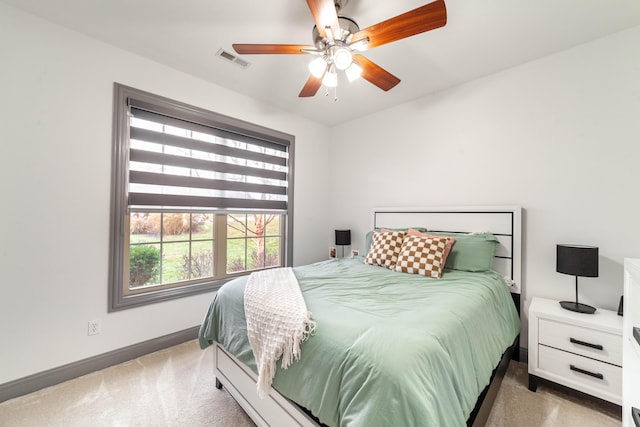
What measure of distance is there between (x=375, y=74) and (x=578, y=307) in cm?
233

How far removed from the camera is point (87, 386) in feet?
6.03

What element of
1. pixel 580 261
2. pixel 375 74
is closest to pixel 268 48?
pixel 375 74

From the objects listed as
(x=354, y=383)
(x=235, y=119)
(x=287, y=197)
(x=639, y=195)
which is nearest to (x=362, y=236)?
(x=287, y=197)

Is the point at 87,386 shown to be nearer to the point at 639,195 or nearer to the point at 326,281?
the point at 326,281

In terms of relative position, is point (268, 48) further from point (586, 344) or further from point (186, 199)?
point (586, 344)

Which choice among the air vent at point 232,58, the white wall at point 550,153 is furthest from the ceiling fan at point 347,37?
the white wall at point 550,153

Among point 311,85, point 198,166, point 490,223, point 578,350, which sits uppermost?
point 311,85

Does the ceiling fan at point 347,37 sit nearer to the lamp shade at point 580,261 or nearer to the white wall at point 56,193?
the white wall at point 56,193

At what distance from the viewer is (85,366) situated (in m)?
1.97

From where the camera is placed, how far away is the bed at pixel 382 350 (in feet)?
2.85

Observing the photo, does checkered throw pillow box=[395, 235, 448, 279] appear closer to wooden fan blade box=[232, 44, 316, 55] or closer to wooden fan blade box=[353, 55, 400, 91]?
wooden fan blade box=[353, 55, 400, 91]

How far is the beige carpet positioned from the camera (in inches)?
60.5

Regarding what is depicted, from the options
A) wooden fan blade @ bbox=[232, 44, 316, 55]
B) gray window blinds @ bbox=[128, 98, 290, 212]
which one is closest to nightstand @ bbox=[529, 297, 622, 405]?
wooden fan blade @ bbox=[232, 44, 316, 55]

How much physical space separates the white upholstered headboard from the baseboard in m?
2.81
